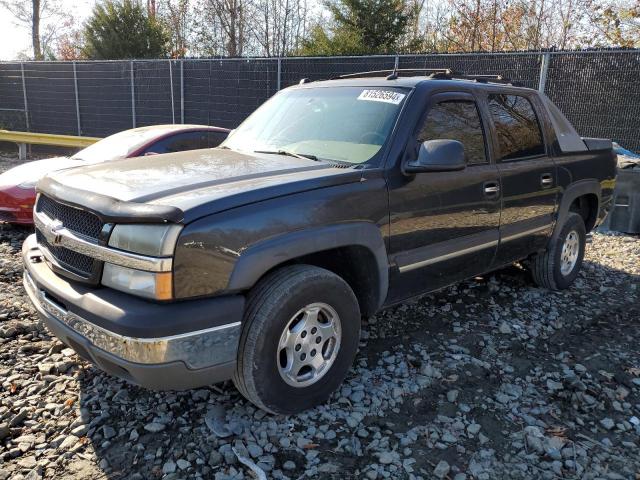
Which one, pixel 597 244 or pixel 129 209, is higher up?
pixel 129 209

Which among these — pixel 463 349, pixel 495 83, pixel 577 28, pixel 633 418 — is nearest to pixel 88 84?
pixel 495 83

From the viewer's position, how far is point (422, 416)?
3.08 metres

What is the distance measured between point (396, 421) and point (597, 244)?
5510mm

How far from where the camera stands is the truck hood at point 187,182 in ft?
8.30

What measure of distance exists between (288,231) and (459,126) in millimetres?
1802

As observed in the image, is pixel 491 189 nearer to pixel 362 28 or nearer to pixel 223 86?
pixel 223 86

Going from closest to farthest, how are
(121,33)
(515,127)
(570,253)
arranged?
(515,127), (570,253), (121,33)

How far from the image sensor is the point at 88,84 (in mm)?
15664

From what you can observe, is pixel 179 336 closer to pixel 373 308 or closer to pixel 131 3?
pixel 373 308

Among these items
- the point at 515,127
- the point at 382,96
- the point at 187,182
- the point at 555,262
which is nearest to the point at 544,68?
the point at 555,262

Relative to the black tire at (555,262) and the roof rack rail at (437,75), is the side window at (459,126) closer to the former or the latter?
the roof rack rail at (437,75)

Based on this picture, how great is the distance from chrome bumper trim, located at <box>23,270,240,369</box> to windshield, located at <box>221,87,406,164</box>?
4.68ft

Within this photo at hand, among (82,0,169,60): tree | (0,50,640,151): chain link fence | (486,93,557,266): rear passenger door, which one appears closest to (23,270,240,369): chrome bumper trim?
(486,93,557,266): rear passenger door

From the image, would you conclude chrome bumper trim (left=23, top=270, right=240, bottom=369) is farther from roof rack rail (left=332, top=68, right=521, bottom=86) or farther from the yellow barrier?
the yellow barrier
